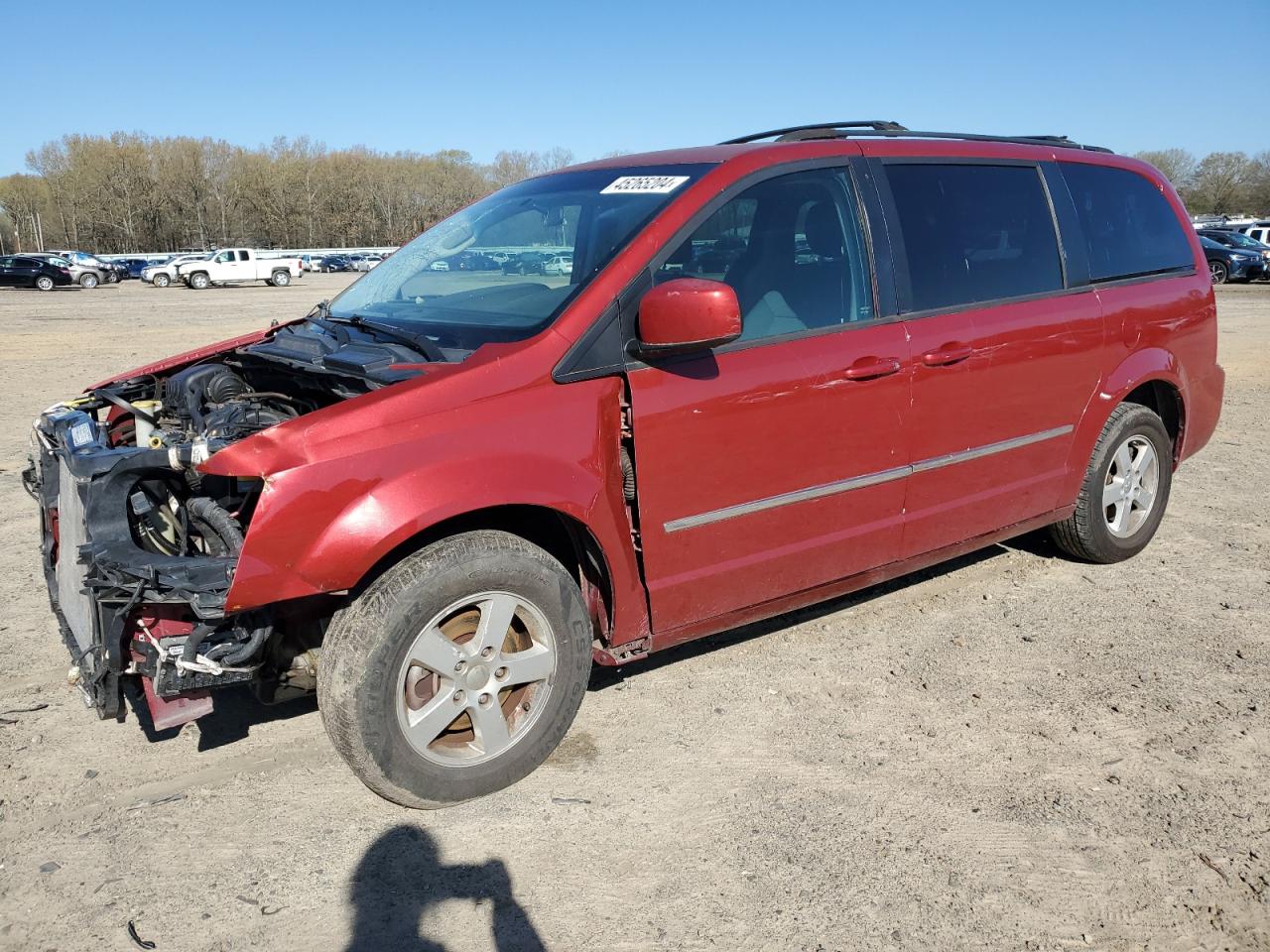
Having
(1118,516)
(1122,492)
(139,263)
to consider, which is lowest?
(1118,516)

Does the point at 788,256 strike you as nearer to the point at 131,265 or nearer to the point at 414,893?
the point at 414,893

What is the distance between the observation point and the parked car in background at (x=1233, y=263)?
103ft

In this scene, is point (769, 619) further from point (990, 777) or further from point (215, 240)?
point (215, 240)

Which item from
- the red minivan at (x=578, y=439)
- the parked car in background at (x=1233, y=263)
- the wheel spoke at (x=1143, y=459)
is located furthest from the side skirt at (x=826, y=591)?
the parked car in background at (x=1233, y=263)

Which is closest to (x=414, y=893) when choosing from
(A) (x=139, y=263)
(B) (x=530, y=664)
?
(B) (x=530, y=664)

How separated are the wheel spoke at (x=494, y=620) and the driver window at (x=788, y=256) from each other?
1.17 metres

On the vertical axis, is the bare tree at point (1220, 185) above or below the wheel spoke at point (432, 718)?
above

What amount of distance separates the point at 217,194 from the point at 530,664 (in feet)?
361

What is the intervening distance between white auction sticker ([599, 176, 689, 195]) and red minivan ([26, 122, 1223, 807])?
0.06ft

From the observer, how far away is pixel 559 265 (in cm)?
363

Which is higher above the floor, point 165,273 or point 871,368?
point 165,273

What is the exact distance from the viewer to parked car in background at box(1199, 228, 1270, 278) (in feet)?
103

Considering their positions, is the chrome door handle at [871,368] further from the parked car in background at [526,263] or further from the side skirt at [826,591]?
the parked car in background at [526,263]

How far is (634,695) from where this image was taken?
12.8 ft
